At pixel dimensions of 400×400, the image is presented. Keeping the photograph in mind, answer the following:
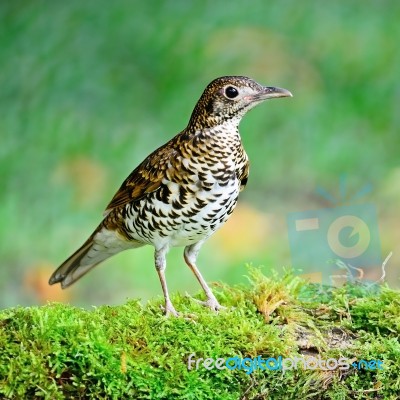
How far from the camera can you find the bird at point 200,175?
13.8ft

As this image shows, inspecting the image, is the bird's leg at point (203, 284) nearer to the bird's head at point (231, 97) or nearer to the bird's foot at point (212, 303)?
the bird's foot at point (212, 303)

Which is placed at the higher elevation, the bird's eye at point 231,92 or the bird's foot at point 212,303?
the bird's eye at point 231,92

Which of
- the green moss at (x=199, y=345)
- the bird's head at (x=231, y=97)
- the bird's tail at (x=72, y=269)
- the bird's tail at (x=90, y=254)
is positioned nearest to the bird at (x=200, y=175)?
the bird's head at (x=231, y=97)

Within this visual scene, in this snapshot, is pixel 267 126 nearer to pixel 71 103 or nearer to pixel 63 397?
pixel 71 103

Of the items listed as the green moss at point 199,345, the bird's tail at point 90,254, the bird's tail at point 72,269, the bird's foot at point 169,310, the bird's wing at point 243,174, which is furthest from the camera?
the bird's tail at point 72,269

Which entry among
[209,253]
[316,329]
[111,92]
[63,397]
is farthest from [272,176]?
[63,397]

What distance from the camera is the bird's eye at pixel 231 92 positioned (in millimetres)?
4191

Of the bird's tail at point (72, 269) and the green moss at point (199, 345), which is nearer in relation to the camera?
the green moss at point (199, 345)

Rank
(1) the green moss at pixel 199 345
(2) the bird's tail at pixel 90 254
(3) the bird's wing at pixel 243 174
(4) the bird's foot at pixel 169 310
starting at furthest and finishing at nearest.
Result: (2) the bird's tail at pixel 90 254 < (3) the bird's wing at pixel 243 174 < (4) the bird's foot at pixel 169 310 < (1) the green moss at pixel 199 345

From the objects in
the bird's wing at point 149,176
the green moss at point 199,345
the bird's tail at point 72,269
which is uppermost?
the bird's wing at point 149,176

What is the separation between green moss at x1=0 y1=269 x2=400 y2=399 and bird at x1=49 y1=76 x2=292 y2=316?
27 cm

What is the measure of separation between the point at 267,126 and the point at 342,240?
1.23m

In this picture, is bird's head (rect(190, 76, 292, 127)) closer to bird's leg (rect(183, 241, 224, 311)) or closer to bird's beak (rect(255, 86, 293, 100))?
bird's beak (rect(255, 86, 293, 100))

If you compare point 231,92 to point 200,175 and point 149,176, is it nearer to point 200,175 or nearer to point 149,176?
point 200,175
